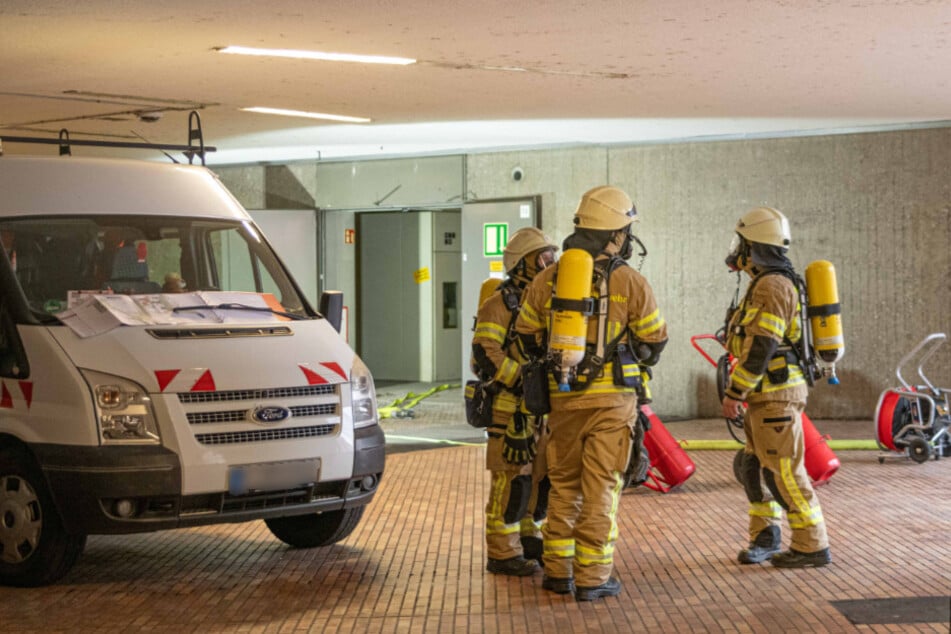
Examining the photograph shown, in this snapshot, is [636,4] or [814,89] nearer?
[636,4]

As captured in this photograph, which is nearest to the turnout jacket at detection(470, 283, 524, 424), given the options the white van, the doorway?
the white van

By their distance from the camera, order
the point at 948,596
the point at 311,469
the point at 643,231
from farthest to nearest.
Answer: the point at 643,231
the point at 311,469
the point at 948,596

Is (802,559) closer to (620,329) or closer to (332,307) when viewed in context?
(620,329)

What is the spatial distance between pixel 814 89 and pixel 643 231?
13.0ft

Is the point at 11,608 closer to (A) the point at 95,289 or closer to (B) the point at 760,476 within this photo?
(A) the point at 95,289

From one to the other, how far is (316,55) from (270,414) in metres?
3.45

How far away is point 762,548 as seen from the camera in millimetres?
7188

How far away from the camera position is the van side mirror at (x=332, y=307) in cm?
771

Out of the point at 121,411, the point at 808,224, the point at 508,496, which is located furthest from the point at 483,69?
the point at 808,224

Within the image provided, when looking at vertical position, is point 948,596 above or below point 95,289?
below

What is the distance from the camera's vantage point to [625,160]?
14.5 m

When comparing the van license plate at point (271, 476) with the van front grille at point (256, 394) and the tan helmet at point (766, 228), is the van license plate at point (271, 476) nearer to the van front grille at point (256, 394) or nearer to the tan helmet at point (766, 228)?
the van front grille at point (256, 394)

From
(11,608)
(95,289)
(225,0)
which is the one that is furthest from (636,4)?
(11,608)

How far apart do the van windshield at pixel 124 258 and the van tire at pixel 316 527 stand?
48.7 inches
